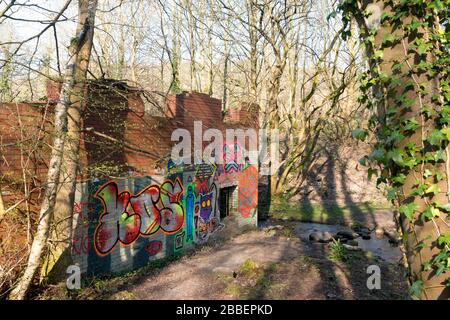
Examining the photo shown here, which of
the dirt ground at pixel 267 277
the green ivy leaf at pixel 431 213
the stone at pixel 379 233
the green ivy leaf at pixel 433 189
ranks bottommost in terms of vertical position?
the dirt ground at pixel 267 277

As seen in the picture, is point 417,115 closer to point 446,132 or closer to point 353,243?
point 446,132

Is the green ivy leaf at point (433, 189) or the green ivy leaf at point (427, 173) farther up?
the green ivy leaf at point (427, 173)

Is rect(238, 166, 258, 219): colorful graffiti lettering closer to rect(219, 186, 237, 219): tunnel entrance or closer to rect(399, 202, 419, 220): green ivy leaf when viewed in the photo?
rect(219, 186, 237, 219): tunnel entrance

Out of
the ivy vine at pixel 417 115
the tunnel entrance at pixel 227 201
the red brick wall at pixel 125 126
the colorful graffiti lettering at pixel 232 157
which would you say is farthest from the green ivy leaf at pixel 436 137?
the tunnel entrance at pixel 227 201

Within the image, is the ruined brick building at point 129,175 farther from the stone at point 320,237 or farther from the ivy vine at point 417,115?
the ivy vine at point 417,115

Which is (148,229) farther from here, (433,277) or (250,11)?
(250,11)

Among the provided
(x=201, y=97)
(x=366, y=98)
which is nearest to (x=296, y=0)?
(x=201, y=97)

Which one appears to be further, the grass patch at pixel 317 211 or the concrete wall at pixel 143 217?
the grass patch at pixel 317 211

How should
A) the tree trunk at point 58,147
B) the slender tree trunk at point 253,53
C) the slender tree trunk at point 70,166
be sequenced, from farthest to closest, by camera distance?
the slender tree trunk at point 253,53 < the slender tree trunk at point 70,166 < the tree trunk at point 58,147

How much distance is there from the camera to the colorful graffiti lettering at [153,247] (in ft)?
29.3

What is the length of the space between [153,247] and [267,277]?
310 cm

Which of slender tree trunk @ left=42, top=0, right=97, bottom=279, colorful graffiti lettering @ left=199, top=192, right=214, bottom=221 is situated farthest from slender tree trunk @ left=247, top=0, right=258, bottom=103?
slender tree trunk @ left=42, top=0, right=97, bottom=279

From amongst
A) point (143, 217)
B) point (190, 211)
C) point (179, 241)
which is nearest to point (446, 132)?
point (143, 217)

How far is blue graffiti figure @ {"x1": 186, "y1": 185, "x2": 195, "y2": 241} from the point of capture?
1043 centimetres
